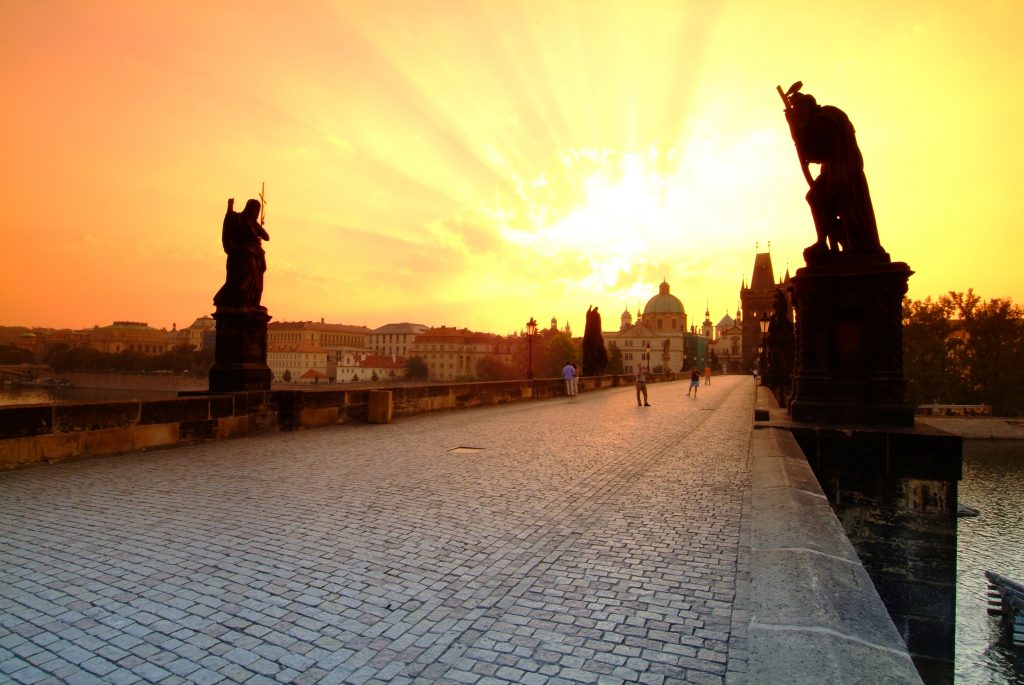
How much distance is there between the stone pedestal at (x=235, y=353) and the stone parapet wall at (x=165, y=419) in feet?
1.42

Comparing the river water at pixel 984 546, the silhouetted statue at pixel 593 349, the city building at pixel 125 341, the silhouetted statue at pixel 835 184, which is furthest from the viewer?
the city building at pixel 125 341

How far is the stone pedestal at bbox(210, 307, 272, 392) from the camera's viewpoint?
33.6 ft

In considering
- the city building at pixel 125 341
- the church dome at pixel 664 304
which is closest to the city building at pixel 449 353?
the church dome at pixel 664 304

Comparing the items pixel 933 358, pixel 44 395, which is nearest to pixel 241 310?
pixel 44 395

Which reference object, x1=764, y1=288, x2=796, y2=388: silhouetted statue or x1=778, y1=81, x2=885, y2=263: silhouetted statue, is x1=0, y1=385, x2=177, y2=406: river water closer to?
x1=778, y1=81, x2=885, y2=263: silhouetted statue

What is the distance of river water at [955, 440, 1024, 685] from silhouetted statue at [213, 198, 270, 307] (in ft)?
46.5

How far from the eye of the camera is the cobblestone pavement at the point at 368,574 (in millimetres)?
2516

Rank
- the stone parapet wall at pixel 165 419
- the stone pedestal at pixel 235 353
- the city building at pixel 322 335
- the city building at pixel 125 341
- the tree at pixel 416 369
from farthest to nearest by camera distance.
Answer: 1. the city building at pixel 322 335
2. the tree at pixel 416 369
3. the city building at pixel 125 341
4. the stone pedestal at pixel 235 353
5. the stone parapet wall at pixel 165 419

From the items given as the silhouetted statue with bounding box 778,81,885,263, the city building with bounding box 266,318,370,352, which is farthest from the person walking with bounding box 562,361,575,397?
the city building with bounding box 266,318,370,352

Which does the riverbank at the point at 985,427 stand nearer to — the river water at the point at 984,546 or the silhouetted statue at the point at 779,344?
the river water at the point at 984,546

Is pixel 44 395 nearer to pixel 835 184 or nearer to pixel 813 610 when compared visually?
pixel 813 610

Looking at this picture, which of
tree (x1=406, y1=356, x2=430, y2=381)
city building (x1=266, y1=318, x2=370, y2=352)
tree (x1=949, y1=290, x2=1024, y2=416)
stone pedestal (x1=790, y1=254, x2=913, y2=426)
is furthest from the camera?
city building (x1=266, y1=318, x2=370, y2=352)

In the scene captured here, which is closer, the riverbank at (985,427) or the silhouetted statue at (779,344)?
the silhouetted statue at (779,344)

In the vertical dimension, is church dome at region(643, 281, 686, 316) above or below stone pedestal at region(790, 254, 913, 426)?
above
